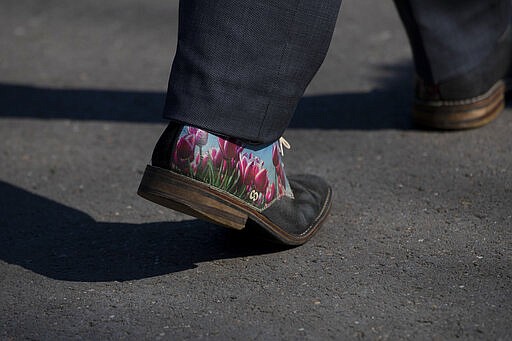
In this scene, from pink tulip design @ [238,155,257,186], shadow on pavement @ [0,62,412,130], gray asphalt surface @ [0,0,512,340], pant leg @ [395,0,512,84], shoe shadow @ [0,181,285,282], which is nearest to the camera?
gray asphalt surface @ [0,0,512,340]

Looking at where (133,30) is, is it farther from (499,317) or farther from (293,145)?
(499,317)

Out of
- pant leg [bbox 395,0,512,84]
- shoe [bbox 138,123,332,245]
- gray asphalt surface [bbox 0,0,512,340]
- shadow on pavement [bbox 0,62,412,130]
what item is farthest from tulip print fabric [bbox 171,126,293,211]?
shadow on pavement [bbox 0,62,412,130]

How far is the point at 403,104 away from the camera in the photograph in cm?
324

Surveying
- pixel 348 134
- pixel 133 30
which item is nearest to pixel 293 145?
pixel 348 134

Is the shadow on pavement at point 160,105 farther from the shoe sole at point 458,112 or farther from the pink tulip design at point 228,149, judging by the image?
the pink tulip design at point 228,149

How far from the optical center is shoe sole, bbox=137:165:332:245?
6.32 ft

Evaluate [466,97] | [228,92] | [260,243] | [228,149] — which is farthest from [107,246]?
[466,97]

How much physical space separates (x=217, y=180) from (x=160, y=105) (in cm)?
146

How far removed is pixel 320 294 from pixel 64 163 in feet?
4.18

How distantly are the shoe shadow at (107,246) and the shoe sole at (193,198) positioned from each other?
0.78 feet

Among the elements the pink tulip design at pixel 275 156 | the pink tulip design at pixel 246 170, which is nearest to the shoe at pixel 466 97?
the pink tulip design at pixel 275 156

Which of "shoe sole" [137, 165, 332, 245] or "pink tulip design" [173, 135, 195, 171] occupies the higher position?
"pink tulip design" [173, 135, 195, 171]

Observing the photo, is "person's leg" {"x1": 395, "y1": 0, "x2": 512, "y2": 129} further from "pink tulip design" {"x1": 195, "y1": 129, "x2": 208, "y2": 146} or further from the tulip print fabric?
"pink tulip design" {"x1": 195, "y1": 129, "x2": 208, "y2": 146}

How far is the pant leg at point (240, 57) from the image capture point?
1.91 metres
